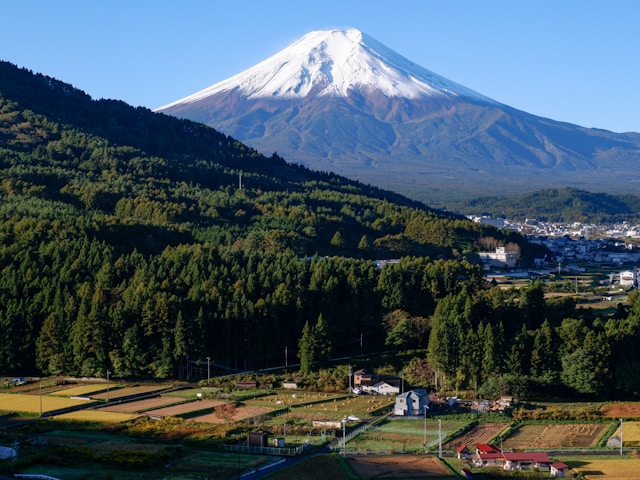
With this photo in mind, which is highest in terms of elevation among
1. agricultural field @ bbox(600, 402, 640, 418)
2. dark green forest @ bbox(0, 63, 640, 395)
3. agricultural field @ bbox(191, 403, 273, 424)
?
dark green forest @ bbox(0, 63, 640, 395)

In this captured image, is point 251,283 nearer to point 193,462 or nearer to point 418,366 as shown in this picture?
point 418,366

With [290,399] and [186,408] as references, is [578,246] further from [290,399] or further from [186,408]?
[186,408]

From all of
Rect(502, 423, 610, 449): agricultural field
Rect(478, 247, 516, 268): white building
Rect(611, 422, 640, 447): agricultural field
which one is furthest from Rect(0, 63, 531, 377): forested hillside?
Rect(611, 422, 640, 447): agricultural field

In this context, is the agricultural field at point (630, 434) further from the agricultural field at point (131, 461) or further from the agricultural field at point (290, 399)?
the agricultural field at point (131, 461)

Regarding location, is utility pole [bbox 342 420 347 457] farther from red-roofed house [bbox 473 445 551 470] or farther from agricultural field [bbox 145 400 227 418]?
agricultural field [bbox 145 400 227 418]

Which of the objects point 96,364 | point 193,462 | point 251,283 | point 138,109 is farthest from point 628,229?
point 193,462

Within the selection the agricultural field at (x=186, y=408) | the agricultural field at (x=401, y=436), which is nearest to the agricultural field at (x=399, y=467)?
the agricultural field at (x=401, y=436)
